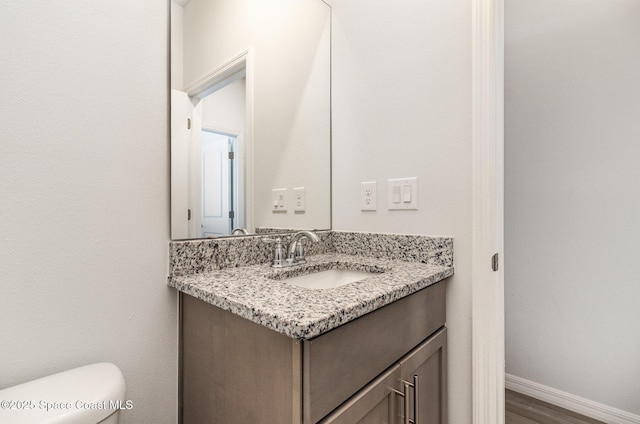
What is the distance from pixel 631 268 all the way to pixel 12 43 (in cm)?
246

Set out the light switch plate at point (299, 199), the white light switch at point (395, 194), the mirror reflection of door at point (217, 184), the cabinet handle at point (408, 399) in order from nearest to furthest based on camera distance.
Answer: the cabinet handle at point (408, 399), the mirror reflection of door at point (217, 184), the white light switch at point (395, 194), the light switch plate at point (299, 199)

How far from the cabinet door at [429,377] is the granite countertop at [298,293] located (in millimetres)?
202

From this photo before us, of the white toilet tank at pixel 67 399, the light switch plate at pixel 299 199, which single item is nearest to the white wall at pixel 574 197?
the light switch plate at pixel 299 199

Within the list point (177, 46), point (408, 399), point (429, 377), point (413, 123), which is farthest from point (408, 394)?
point (177, 46)

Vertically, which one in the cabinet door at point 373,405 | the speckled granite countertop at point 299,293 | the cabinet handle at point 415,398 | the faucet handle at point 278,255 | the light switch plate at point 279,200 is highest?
the light switch plate at point 279,200

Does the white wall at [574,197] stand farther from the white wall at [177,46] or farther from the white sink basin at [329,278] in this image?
the white wall at [177,46]

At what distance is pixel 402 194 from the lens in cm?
122

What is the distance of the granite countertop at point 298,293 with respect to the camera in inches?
23.0

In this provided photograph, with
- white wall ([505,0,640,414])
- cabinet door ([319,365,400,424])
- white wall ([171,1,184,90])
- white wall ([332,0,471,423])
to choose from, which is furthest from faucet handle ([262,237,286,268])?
white wall ([505,0,640,414])

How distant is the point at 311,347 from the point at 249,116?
93 cm

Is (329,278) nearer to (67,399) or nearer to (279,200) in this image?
(279,200)

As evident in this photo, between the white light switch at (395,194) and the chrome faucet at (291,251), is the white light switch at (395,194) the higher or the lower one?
the higher one

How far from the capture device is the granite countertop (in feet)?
1.92

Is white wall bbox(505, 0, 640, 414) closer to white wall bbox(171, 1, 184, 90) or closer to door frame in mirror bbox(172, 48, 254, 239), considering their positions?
door frame in mirror bbox(172, 48, 254, 239)
